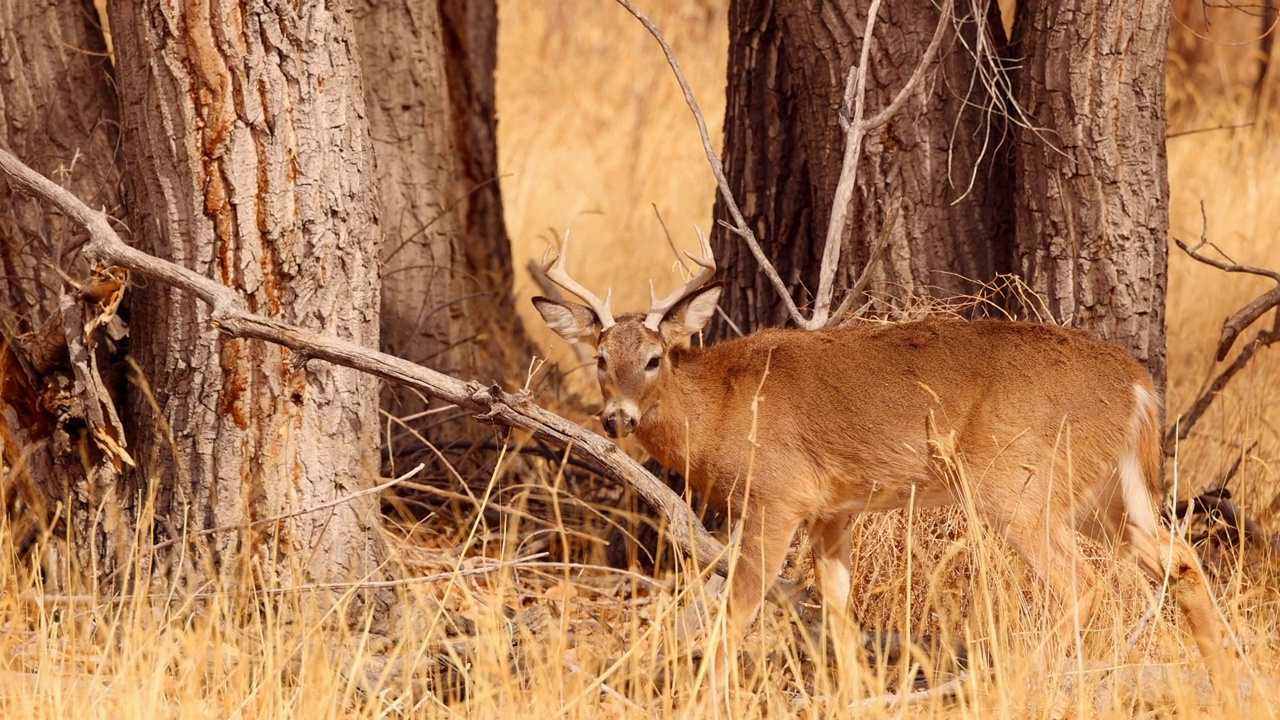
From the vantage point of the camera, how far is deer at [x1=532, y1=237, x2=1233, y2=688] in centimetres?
557

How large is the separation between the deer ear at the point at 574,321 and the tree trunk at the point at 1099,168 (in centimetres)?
182

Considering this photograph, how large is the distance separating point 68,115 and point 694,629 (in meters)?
3.64

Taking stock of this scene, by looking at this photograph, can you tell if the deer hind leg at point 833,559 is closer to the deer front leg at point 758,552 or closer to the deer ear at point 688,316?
the deer front leg at point 758,552

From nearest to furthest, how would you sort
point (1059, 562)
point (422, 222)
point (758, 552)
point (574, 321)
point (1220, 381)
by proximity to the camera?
point (1059, 562), point (758, 552), point (574, 321), point (1220, 381), point (422, 222)

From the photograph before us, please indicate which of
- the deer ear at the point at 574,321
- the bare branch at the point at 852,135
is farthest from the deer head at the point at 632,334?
the bare branch at the point at 852,135

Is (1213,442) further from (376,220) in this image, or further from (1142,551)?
(376,220)

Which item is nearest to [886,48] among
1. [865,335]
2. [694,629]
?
[865,335]

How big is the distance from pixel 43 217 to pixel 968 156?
3.95 meters

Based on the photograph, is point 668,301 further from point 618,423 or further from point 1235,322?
point 1235,322

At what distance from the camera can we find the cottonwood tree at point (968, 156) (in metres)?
6.07

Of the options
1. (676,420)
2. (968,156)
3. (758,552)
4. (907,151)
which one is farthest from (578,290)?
(968,156)

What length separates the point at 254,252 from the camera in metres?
5.39

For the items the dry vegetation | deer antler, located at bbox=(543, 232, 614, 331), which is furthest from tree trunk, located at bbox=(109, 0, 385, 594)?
deer antler, located at bbox=(543, 232, 614, 331)

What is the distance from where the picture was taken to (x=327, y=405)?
5.55 meters
